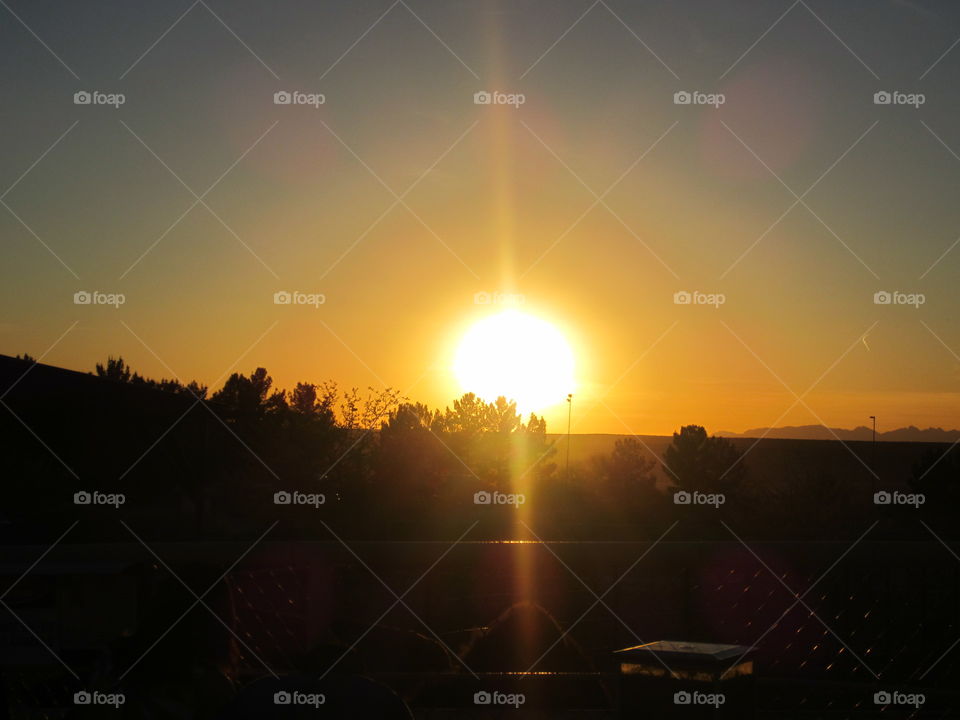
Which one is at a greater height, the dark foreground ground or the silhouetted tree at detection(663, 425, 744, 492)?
the silhouetted tree at detection(663, 425, 744, 492)

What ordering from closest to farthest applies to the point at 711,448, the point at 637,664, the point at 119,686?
the point at 637,664, the point at 119,686, the point at 711,448

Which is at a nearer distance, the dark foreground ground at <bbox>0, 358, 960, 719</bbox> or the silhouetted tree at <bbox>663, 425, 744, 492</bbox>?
the dark foreground ground at <bbox>0, 358, 960, 719</bbox>

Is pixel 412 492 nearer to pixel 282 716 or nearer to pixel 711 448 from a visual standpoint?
pixel 282 716

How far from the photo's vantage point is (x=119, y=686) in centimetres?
358

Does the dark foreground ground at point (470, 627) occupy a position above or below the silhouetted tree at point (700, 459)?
below

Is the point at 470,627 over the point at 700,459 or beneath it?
beneath

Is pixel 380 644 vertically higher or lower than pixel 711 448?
lower

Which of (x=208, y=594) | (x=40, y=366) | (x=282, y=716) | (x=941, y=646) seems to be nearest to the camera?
(x=282, y=716)

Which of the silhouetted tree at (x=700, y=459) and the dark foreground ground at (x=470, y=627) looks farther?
the silhouetted tree at (x=700, y=459)

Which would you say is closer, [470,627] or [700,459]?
[470,627]

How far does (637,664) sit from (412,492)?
22.8 meters

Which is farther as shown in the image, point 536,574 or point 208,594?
point 536,574

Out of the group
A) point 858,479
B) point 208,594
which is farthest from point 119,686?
point 858,479

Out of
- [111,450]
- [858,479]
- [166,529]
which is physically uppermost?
[858,479]
